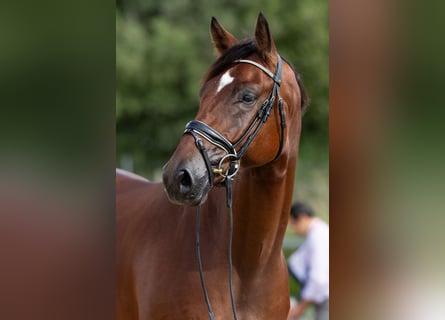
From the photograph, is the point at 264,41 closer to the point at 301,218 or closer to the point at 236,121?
the point at 236,121

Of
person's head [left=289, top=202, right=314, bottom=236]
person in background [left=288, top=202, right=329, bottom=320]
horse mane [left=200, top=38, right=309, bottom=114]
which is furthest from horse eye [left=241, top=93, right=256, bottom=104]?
person's head [left=289, top=202, right=314, bottom=236]

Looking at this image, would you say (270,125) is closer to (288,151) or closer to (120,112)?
(288,151)

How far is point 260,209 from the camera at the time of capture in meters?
2.32

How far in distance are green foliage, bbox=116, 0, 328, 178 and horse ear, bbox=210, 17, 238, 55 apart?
4.19 ft

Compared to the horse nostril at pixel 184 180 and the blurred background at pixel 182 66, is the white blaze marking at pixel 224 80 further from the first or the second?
the blurred background at pixel 182 66

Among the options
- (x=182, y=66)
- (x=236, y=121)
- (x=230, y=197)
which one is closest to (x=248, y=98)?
(x=236, y=121)

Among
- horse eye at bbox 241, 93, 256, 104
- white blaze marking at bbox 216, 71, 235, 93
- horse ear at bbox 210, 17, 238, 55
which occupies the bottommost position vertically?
horse eye at bbox 241, 93, 256, 104

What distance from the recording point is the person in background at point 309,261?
4.05 metres

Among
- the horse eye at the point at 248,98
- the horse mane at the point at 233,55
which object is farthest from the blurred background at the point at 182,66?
the horse eye at the point at 248,98

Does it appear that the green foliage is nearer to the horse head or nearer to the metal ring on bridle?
the horse head

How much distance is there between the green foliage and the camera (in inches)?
148

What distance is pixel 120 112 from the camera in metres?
4.42
